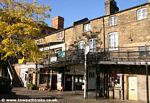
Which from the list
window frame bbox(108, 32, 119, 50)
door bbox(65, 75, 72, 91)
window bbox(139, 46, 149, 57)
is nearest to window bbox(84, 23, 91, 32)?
window frame bbox(108, 32, 119, 50)

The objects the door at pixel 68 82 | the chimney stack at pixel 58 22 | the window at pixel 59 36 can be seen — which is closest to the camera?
the door at pixel 68 82

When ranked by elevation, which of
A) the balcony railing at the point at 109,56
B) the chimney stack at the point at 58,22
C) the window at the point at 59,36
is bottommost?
the balcony railing at the point at 109,56

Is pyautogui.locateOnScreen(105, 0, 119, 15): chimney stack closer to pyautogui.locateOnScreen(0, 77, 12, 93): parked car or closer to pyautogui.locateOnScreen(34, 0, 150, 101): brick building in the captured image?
pyautogui.locateOnScreen(34, 0, 150, 101): brick building

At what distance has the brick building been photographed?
2458cm

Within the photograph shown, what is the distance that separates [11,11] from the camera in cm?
2170

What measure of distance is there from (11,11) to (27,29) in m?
1.98

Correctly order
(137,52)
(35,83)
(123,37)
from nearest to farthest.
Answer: (137,52) < (123,37) < (35,83)

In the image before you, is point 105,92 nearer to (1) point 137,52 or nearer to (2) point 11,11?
(1) point 137,52

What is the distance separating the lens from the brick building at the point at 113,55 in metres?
24.6

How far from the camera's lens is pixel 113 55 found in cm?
2697

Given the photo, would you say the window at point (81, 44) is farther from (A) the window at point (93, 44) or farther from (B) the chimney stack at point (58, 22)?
(B) the chimney stack at point (58, 22)

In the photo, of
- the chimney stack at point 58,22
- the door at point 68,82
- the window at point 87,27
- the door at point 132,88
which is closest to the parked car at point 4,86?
the door at point 68,82

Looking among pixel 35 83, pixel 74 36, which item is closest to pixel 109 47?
pixel 74 36

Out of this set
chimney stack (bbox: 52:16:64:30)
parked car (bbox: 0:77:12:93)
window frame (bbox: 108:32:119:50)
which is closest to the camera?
parked car (bbox: 0:77:12:93)
